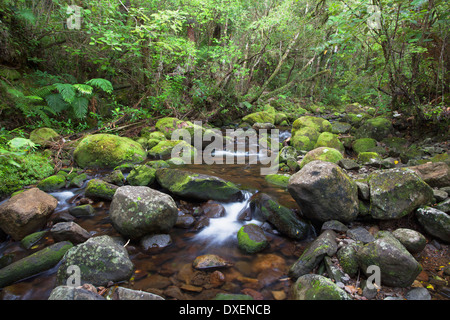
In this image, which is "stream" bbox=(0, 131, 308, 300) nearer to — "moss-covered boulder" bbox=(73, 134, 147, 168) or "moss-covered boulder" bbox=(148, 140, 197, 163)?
"moss-covered boulder" bbox=(73, 134, 147, 168)

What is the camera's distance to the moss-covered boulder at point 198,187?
4496 millimetres

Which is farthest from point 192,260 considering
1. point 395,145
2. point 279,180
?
point 395,145

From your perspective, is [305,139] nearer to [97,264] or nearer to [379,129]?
[379,129]

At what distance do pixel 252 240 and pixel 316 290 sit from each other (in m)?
1.22

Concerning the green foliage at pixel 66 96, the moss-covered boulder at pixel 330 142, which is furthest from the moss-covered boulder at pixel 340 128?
the green foliage at pixel 66 96

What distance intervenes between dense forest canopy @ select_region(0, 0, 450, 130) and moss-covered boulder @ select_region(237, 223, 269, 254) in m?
4.23

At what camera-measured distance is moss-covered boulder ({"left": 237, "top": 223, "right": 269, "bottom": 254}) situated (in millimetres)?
3341

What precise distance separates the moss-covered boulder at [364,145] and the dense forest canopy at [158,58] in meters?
1.39

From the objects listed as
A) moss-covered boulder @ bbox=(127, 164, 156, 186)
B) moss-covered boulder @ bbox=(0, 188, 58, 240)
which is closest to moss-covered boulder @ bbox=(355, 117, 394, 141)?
moss-covered boulder @ bbox=(127, 164, 156, 186)

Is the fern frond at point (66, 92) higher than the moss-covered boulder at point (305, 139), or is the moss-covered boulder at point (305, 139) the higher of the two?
the fern frond at point (66, 92)

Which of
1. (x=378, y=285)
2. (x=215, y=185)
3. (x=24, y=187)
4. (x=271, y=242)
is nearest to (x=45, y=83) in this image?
(x=24, y=187)

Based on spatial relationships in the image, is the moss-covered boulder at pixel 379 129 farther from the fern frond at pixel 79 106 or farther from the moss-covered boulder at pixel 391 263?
the fern frond at pixel 79 106

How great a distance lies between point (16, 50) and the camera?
22.8 ft
